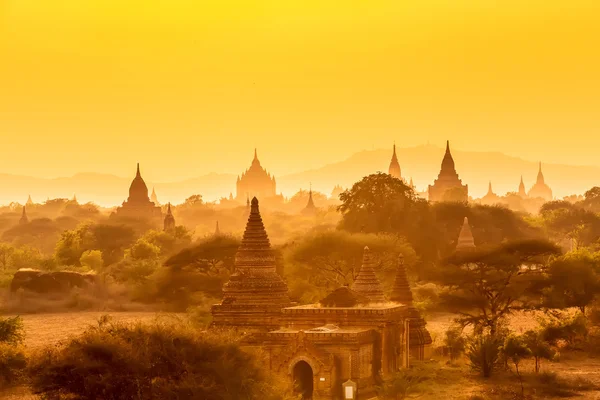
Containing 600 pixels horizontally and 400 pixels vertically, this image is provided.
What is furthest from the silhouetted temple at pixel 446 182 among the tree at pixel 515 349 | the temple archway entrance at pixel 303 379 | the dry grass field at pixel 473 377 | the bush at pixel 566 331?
the temple archway entrance at pixel 303 379

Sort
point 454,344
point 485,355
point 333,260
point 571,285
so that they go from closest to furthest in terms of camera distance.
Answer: point 485,355, point 454,344, point 571,285, point 333,260

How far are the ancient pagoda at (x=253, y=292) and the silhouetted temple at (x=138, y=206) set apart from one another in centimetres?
10358

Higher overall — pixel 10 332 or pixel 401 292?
pixel 401 292

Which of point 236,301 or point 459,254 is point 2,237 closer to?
point 459,254

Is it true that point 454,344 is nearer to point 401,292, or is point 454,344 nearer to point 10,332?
point 401,292

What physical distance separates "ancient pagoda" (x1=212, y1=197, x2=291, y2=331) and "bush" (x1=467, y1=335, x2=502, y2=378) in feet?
18.8

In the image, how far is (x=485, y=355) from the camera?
45781 millimetres

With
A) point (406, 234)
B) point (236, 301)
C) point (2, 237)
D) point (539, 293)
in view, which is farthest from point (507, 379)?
point (2, 237)

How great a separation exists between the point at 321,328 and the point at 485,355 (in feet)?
21.2

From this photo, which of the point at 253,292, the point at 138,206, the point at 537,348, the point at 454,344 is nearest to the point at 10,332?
the point at 253,292

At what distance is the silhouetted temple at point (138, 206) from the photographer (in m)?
151

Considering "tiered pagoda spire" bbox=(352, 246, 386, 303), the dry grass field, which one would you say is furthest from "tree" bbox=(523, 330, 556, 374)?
"tiered pagoda spire" bbox=(352, 246, 386, 303)

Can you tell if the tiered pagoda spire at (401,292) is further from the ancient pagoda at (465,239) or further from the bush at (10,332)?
the ancient pagoda at (465,239)

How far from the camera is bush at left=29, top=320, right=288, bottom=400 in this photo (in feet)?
108
